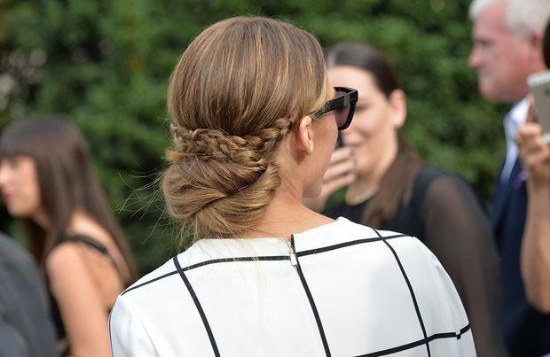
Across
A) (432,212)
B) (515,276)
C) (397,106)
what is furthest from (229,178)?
(397,106)

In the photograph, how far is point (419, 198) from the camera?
3.70m

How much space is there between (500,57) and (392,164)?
2.71 feet

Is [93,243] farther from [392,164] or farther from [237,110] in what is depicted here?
[237,110]

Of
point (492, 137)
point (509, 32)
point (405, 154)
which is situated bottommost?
point (492, 137)

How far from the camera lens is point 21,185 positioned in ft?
14.9

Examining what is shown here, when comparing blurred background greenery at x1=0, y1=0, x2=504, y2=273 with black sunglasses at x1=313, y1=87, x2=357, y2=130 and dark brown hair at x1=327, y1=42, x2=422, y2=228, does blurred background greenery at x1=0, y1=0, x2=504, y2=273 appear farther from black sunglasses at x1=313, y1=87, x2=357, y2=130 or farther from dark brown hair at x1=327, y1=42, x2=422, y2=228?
black sunglasses at x1=313, y1=87, x2=357, y2=130

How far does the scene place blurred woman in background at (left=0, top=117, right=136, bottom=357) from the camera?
13.4ft

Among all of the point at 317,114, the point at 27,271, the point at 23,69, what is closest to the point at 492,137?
the point at 23,69

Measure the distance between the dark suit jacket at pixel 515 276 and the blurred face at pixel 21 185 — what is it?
1.99m

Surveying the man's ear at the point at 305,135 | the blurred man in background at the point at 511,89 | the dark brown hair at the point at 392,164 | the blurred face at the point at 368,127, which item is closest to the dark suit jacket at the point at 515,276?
the blurred man in background at the point at 511,89

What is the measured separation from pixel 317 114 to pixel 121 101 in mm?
4626

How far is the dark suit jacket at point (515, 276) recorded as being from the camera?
3527 mm

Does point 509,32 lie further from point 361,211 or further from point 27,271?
point 27,271

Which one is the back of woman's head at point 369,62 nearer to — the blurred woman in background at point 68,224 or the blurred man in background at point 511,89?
the blurred man in background at point 511,89
